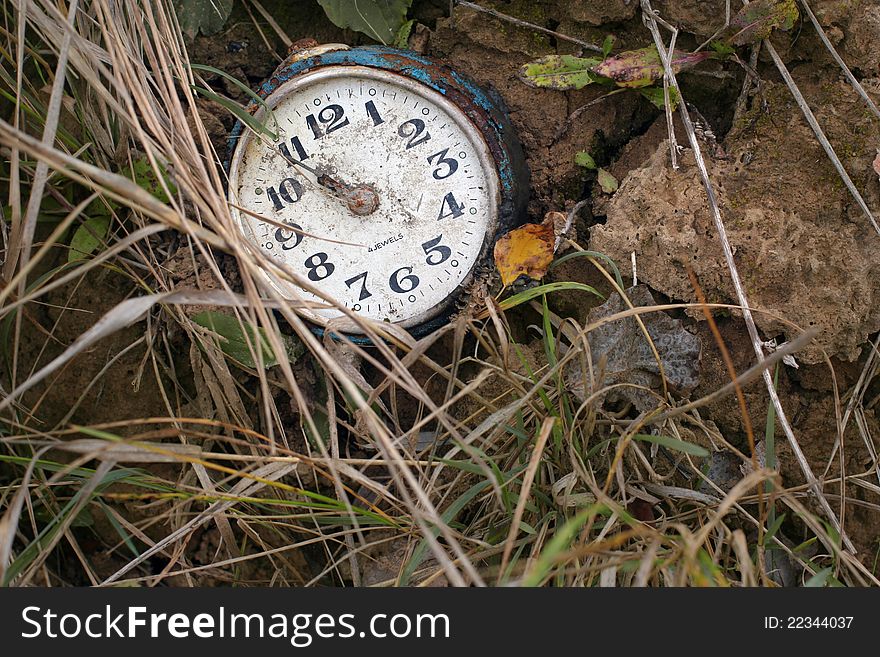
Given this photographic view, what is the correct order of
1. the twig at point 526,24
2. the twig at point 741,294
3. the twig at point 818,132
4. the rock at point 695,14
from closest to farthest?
1. the twig at point 741,294
2. the twig at point 818,132
3. the rock at point 695,14
4. the twig at point 526,24

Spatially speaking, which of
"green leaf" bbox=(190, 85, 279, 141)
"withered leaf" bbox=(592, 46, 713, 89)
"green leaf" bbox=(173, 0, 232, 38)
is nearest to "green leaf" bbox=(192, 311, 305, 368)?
"green leaf" bbox=(190, 85, 279, 141)

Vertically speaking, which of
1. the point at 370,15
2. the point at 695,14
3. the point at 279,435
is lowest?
the point at 279,435

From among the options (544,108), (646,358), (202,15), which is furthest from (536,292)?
(202,15)

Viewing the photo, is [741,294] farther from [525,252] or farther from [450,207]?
[450,207]

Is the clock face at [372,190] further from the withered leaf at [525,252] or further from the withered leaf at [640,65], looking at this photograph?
the withered leaf at [640,65]

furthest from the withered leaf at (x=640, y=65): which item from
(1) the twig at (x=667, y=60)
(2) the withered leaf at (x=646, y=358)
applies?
(2) the withered leaf at (x=646, y=358)

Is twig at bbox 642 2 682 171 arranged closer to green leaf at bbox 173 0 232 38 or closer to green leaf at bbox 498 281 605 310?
green leaf at bbox 498 281 605 310

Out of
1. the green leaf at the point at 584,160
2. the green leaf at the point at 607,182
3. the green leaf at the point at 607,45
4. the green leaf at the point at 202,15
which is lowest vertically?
the green leaf at the point at 607,182
